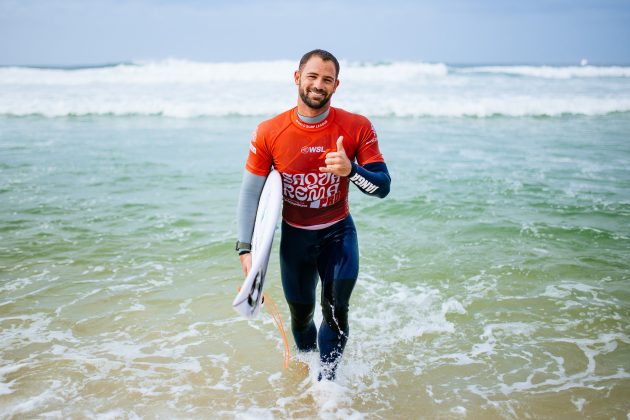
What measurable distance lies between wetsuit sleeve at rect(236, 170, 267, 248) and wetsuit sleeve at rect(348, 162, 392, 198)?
0.67 meters

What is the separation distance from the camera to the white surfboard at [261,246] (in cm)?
333

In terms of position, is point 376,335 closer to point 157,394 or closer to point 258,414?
point 258,414

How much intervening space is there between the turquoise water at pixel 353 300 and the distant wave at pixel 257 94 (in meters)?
10.5

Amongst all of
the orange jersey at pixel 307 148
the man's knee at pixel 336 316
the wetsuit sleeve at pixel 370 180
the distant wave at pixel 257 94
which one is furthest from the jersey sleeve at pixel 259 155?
the distant wave at pixel 257 94

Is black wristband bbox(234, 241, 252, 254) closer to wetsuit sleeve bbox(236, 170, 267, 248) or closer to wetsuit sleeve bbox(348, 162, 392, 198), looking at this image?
wetsuit sleeve bbox(236, 170, 267, 248)

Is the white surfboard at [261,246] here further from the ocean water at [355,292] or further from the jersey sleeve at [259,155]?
the ocean water at [355,292]

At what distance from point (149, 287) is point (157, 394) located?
2.08 meters

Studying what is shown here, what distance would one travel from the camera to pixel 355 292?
5789 millimetres

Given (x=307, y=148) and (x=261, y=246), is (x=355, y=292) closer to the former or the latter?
(x=261, y=246)

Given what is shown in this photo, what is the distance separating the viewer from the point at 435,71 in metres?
40.3

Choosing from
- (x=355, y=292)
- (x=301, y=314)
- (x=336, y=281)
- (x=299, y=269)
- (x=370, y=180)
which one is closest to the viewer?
(x=370, y=180)

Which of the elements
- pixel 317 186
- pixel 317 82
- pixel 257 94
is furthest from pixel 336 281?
pixel 257 94

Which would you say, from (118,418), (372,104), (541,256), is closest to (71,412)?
(118,418)

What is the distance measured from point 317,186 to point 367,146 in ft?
1.46
